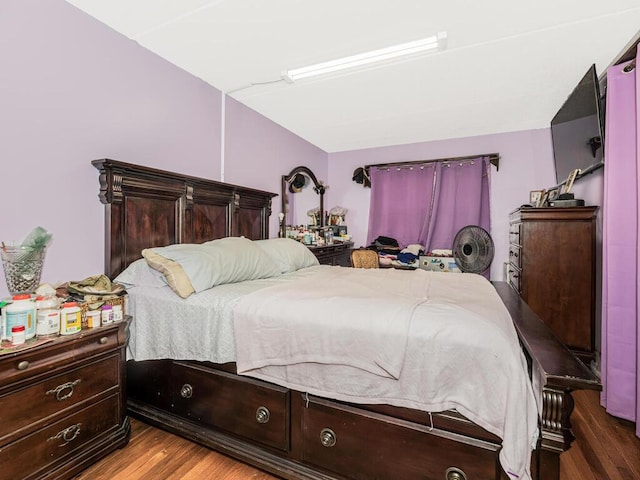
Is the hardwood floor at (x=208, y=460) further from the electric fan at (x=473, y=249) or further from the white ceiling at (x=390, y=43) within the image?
the white ceiling at (x=390, y=43)

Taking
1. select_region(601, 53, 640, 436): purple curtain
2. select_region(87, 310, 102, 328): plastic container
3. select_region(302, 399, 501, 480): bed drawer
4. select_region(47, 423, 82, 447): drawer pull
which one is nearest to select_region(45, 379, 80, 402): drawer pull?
select_region(47, 423, 82, 447): drawer pull

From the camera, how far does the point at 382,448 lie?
1209 millimetres

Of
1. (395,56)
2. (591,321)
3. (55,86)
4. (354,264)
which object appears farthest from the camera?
(354,264)

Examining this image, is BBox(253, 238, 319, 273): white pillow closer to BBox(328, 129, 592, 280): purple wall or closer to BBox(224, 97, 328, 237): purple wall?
BBox(224, 97, 328, 237): purple wall

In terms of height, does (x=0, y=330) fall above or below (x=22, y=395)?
above

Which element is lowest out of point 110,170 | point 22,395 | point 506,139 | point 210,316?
A: point 22,395

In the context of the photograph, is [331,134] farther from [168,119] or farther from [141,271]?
[141,271]

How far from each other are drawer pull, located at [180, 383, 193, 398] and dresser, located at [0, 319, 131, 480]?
0.92 feet

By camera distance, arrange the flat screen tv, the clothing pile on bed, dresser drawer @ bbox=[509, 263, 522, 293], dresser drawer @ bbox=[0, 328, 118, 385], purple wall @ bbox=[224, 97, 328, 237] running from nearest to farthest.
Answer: dresser drawer @ bbox=[0, 328, 118, 385]
the flat screen tv
dresser drawer @ bbox=[509, 263, 522, 293]
purple wall @ bbox=[224, 97, 328, 237]
the clothing pile on bed

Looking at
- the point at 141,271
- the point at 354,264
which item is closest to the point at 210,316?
the point at 141,271

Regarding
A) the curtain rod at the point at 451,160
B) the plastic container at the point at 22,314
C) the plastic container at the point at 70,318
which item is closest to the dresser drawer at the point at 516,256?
the curtain rod at the point at 451,160

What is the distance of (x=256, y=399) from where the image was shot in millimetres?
1450

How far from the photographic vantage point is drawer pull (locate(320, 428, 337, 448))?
1299mm

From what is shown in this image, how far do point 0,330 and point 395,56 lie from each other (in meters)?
2.60
